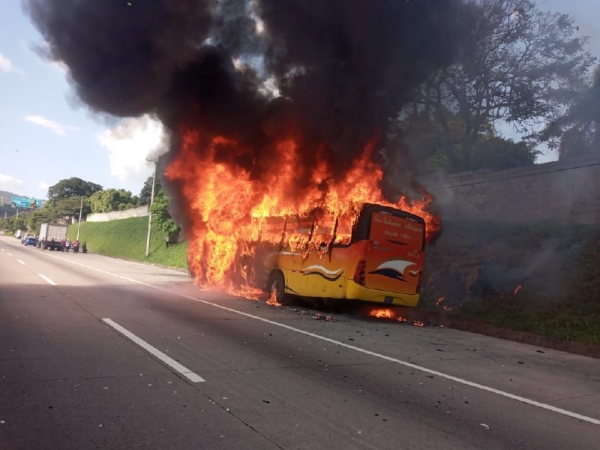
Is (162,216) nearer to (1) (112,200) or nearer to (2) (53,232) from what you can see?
(2) (53,232)

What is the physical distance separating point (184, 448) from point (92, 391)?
66.0 inches

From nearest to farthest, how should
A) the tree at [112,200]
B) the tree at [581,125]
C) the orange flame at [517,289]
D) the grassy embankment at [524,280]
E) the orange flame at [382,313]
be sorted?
the grassy embankment at [524,280]
the orange flame at [517,289]
the orange flame at [382,313]
the tree at [581,125]
the tree at [112,200]

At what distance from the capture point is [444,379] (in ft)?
20.3

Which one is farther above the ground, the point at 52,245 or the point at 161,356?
the point at 52,245

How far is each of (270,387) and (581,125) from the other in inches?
822

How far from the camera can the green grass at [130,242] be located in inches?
1415

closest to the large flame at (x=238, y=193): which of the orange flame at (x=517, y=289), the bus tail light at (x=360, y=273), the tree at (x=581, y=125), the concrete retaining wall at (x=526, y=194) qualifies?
the concrete retaining wall at (x=526, y=194)

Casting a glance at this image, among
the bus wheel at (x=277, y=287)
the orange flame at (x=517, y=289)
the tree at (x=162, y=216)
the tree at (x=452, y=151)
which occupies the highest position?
the tree at (x=452, y=151)

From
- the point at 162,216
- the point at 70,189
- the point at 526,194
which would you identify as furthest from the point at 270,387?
the point at 70,189

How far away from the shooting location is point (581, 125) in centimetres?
2091

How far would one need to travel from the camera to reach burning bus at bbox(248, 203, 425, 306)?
10891mm

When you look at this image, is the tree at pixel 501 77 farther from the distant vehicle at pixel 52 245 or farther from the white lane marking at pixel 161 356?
the distant vehicle at pixel 52 245

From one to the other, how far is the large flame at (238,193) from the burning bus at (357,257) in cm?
102

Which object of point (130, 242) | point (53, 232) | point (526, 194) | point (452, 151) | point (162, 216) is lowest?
point (130, 242)
